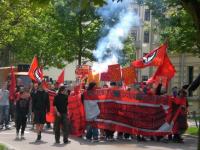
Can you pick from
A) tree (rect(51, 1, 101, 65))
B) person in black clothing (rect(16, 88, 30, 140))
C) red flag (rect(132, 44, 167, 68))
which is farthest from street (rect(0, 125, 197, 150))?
tree (rect(51, 1, 101, 65))

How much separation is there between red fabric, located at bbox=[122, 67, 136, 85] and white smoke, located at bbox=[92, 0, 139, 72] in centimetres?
1352

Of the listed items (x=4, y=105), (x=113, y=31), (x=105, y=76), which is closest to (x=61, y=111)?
(x=105, y=76)

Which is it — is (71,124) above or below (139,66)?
below

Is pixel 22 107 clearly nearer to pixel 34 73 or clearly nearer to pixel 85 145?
pixel 85 145

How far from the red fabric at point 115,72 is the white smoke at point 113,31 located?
13744 mm

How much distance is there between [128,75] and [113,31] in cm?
1658

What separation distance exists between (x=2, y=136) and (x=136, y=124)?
4536 millimetres

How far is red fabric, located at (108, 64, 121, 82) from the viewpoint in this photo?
18.4 meters

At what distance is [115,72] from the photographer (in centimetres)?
1859

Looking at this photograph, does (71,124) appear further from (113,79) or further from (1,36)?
(1,36)

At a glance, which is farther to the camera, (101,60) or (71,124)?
(101,60)

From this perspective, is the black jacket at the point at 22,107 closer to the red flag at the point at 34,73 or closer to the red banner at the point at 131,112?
the red banner at the point at 131,112

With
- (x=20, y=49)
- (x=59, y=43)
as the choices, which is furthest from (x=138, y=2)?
(x=20, y=49)

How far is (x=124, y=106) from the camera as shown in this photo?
17.3 metres
